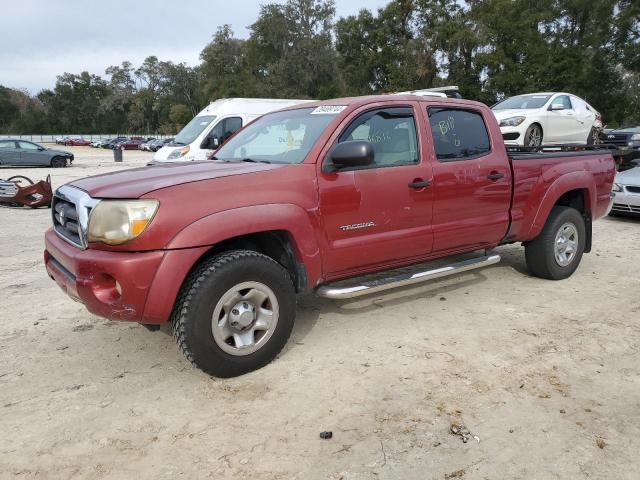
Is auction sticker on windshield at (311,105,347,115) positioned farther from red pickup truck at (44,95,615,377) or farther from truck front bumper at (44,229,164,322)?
truck front bumper at (44,229,164,322)

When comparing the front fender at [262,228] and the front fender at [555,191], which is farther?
the front fender at [555,191]

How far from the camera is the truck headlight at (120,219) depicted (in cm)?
291

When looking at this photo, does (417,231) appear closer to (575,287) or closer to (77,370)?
(575,287)

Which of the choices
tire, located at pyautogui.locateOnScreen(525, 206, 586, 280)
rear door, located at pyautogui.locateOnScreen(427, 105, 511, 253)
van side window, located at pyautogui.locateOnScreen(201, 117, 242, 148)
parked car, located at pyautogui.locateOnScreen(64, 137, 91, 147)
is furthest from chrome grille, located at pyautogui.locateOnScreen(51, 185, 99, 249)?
parked car, located at pyautogui.locateOnScreen(64, 137, 91, 147)

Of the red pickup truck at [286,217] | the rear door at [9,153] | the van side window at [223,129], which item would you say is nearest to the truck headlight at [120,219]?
the red pickup truck at [286,217]

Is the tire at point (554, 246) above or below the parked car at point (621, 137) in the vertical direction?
below

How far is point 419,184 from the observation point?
13.1ft

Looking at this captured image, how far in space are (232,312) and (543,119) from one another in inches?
363

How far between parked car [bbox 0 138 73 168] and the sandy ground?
22.2 m

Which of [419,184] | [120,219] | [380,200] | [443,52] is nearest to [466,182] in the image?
[419,184]

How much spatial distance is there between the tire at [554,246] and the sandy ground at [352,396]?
1.75 ft

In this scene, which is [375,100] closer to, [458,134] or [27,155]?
[458,134]

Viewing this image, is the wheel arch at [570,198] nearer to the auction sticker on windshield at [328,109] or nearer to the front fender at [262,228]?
the auction sticker on windshield at [328,109]

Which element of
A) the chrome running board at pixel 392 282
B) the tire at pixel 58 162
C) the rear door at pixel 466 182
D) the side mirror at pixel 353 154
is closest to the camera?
the side mirror at pixel 353 154
